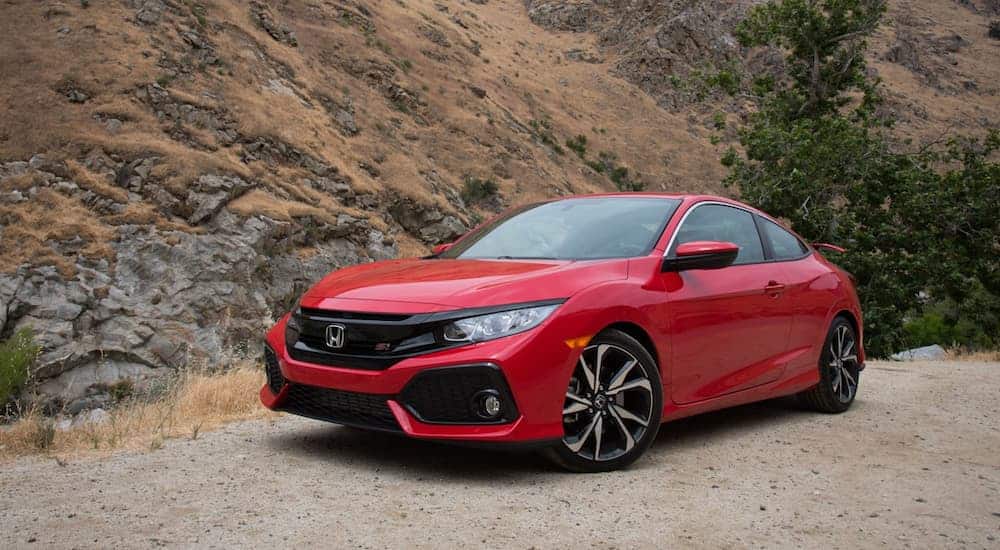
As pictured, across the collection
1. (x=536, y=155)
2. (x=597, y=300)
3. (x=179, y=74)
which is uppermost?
(x=597, y=300)

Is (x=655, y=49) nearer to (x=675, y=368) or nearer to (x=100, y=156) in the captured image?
(x=100, y=156)

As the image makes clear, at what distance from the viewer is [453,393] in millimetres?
4176

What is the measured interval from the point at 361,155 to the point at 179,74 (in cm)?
685

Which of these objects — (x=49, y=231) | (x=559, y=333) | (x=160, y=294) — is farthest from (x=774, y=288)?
(x=49, y=231)

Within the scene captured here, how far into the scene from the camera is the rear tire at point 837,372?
6.61 meters

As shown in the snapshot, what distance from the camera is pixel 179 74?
87.1 ft

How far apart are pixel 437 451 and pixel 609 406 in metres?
1.13

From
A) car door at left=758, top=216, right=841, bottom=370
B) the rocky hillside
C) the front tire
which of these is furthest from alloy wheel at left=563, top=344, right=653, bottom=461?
the rocky hillside

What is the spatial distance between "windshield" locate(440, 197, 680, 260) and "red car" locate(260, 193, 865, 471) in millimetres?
14

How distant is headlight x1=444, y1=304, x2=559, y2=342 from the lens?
13.8ft

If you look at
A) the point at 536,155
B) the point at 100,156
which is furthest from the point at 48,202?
the point at 536,155

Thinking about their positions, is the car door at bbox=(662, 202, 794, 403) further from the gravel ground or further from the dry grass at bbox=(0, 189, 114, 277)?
the dry grass at bbox=(0, 189, 114, 277)

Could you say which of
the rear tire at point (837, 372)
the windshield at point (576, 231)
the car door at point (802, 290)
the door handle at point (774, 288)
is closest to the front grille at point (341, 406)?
the windshield at point (576, 231)

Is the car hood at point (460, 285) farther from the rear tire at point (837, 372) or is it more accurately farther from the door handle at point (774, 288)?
the rear tire at point (837, 372)
